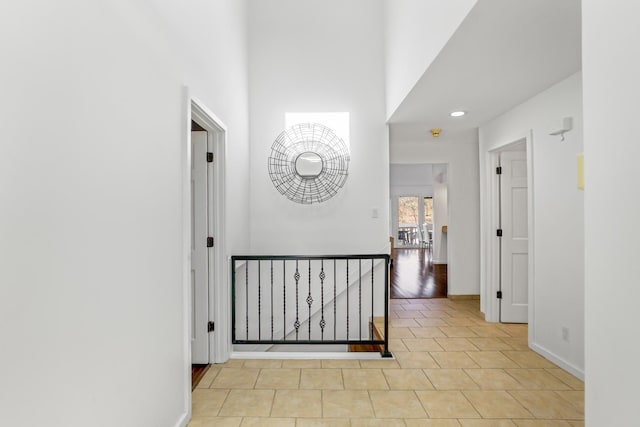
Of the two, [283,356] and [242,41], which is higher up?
[242,41]

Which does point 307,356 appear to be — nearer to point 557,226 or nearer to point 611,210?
point 557,226

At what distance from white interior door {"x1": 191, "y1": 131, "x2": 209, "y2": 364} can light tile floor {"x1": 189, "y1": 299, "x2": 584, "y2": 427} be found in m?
0.23

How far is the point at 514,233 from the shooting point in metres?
4.07

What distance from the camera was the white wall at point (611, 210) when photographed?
1036 mm

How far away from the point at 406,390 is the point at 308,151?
8.72 feet

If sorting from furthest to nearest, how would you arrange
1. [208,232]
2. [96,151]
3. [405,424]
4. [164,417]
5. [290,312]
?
[290,312] < [208,232] < [405,424] < [164,417] < [96,151]

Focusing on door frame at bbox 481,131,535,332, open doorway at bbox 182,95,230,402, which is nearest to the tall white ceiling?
door frame at bbox 481,131,535,332

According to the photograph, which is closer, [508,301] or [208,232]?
[208,232]

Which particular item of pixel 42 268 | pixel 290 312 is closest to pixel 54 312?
pixel 42 268

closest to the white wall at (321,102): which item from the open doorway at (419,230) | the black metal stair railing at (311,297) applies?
the black metal stair railing at (311,297)

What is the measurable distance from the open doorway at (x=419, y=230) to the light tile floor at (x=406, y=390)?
7.93 feet

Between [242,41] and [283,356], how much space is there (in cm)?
314

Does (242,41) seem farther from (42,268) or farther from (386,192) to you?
(42,268)

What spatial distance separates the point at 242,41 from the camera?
3.87 m
